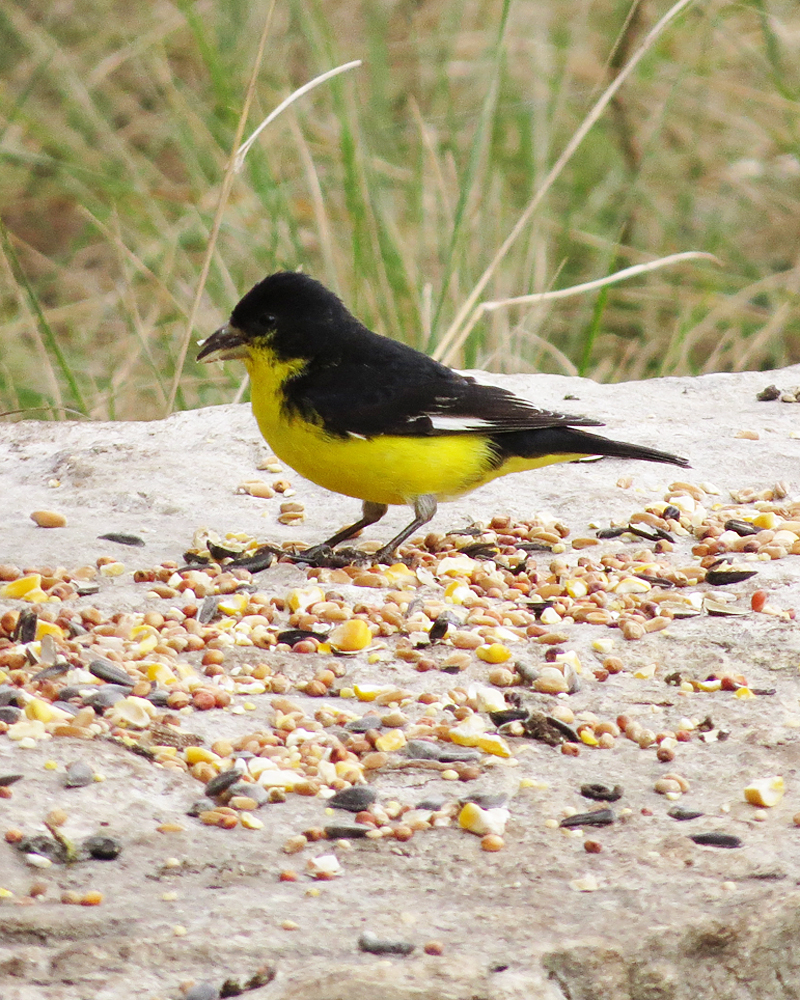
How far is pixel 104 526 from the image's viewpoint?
4.36m

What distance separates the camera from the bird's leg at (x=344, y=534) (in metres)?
4.12

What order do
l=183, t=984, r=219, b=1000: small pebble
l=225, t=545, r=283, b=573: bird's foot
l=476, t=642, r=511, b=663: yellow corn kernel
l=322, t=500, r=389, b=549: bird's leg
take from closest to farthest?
1. l=183, t=984, r=219, b=1000: small pebble
2. l=476, t=642, r=511, b=663: yellow corn kernel
3. l=225, t=545, r=283, b=573: bird's foot
4. l=322, t=500, r=389, b=549: bird's leg

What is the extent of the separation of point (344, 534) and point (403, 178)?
3.55 m

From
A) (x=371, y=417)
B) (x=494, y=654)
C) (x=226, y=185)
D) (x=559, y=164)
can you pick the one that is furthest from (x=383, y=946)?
(x=559, y=164)

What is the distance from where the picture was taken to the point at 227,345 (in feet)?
14.4

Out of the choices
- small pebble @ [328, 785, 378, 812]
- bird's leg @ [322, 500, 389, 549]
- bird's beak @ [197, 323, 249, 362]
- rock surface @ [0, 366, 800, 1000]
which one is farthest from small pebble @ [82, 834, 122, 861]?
bird's beak @ [197, 323, 249, 362]

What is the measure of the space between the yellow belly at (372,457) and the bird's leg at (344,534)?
0.11 m

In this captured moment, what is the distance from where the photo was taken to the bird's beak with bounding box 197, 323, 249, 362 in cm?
436

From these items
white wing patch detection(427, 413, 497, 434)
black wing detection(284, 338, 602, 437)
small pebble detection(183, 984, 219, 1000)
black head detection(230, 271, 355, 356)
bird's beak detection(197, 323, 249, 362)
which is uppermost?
black head detection(230, 271, 355, 356)

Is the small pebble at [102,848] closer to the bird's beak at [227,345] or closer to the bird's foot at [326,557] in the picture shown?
the bird's foot at [326,557]

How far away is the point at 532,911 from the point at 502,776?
566 mm

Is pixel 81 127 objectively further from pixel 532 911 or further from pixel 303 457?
pixel 532 911

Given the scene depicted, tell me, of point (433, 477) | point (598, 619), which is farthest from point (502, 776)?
point (433, 477)

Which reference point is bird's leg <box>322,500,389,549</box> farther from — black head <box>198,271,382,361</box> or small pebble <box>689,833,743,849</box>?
small pebble <box>689,833,743,849</box>
